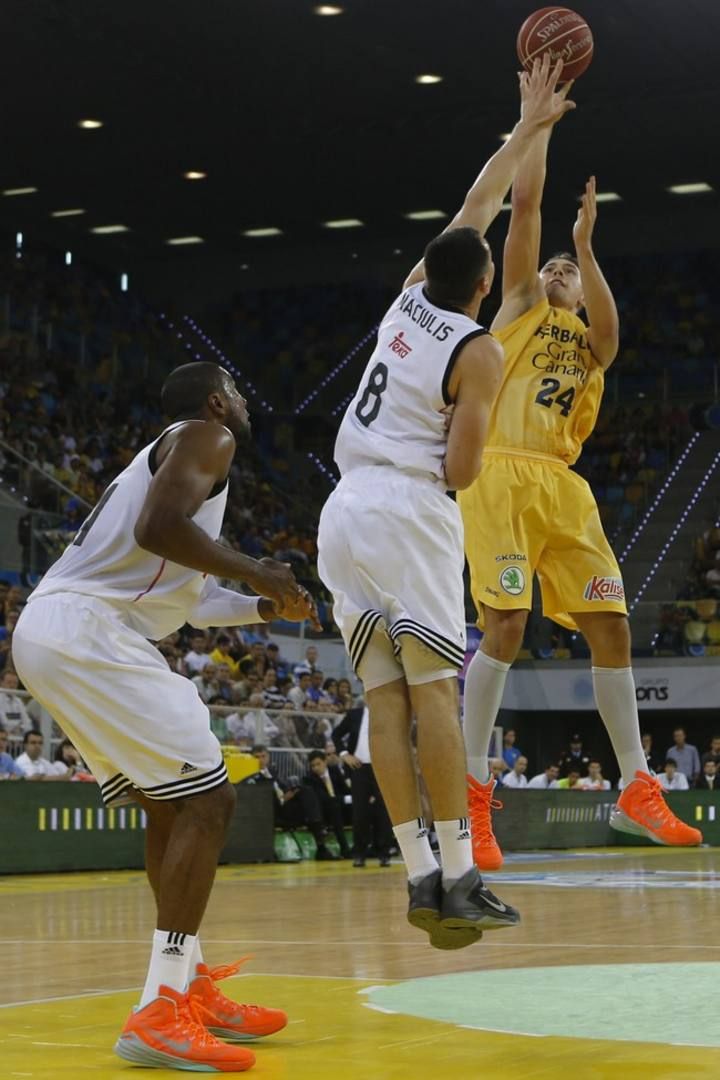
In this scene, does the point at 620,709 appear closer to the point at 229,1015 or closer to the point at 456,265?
the point at 456,265

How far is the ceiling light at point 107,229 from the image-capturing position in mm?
32062

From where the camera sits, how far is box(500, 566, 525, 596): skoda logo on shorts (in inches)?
266

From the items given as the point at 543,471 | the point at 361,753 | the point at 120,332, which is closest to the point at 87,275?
the point at 120,332

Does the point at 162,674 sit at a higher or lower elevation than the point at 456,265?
lower

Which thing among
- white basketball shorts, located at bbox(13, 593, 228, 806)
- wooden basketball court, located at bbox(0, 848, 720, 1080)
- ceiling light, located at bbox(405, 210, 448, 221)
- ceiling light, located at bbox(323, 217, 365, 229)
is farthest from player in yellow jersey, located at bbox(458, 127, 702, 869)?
ceiling light, located at bbox(323, 217, 365, 229)

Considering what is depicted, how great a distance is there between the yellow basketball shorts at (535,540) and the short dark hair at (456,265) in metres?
1.25

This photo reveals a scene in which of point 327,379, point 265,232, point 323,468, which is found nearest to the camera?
point 265,232

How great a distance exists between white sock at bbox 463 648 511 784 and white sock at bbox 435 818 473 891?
1686 millimetres

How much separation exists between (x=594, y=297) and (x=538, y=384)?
1.41 ft

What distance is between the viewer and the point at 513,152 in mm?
6566

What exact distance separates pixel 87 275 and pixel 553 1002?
92.8ft

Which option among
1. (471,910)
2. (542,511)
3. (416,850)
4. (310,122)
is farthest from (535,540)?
(310,122)

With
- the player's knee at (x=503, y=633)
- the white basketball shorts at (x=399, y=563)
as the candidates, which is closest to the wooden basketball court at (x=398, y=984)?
the white basketball shorts at (x=399, y=563)

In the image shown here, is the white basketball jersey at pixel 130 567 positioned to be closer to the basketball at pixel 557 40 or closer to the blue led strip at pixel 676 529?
the basketball at pixel 557 40
